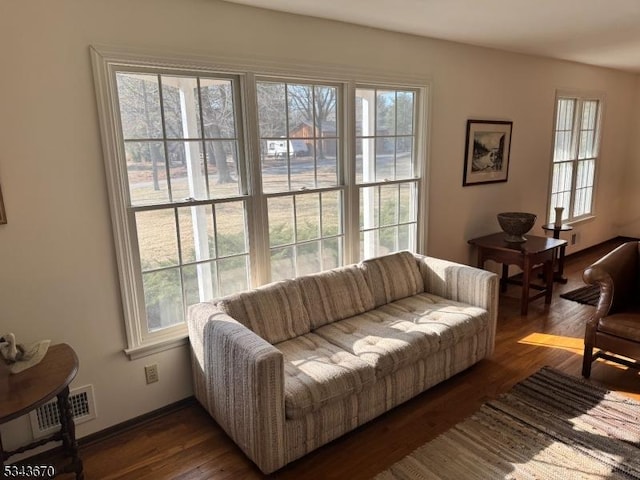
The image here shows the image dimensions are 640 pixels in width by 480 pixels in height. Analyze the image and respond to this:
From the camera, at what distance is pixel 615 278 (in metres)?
2.83

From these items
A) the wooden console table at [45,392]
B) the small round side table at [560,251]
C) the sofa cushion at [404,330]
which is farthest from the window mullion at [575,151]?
the wooden console table at [45,392]

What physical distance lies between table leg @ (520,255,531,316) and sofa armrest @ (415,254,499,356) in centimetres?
91

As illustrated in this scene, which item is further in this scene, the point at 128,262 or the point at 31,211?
the point at 128,262

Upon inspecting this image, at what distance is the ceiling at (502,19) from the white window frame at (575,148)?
1025mm

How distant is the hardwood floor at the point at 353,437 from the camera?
215cm

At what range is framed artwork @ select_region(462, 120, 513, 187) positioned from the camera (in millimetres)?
4039

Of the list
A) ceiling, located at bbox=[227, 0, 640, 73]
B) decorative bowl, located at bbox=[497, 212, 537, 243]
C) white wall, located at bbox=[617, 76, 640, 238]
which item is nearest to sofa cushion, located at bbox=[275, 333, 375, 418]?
ceiling, located at bbox=[227, 0, 640, 73]

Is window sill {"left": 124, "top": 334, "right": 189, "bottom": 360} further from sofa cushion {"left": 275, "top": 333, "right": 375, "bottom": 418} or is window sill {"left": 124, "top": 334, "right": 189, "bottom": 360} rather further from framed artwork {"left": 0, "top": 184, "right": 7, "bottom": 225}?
framed artwork {"left": 0, "top": 184, "right": 7, "bottom": 225}

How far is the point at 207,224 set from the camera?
8.70ft

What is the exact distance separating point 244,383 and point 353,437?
2.45ft

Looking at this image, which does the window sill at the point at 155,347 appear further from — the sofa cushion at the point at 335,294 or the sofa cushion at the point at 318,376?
the sofa cushion at the point at 335,294

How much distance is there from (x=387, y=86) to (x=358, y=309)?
5.58 feet

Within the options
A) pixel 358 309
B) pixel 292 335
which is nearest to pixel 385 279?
pixel 358 309

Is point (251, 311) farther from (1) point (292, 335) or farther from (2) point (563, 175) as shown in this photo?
(2) point (563, 175)
